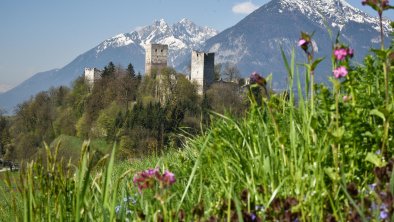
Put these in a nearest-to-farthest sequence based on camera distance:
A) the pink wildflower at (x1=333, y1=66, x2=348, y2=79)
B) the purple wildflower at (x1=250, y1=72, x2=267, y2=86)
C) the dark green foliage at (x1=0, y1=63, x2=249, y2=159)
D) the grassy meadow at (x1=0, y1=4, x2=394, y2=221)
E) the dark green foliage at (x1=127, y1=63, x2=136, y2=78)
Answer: the grassy meadow at (x1=0, y1=4, x2=394, y2=221) → the pink wildflower at (x1=333, y1=66, x2=348, y2=79) → the purple wildflower at (x1=250, y1=72, x2=267, y2=86) → the dark green foliage at (x1=0, y1=63, x2=249, y2=159) → the dark green foliage at (x1=127, y1=63, x2=136, y2=78)

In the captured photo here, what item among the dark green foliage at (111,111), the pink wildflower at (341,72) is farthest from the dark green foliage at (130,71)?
the pink wildflower at (341,72)

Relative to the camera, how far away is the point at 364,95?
3.31 metres

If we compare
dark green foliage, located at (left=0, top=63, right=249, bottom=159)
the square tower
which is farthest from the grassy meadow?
the square tower

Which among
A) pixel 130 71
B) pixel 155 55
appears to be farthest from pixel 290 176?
pixel 155 55

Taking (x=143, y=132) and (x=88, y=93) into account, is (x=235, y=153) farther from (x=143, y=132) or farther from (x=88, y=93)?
(x=88, y=93)

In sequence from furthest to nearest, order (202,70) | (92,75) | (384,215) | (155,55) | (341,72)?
(155,55)
(92,75)
(202,70)
(341,72)
(384,215)

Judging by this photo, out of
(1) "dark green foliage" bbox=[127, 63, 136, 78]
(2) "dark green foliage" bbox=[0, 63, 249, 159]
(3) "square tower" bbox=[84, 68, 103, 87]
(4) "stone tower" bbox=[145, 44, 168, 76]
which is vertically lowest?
(2) "dark green foliage" bbox=[0, 63, 249, 159]

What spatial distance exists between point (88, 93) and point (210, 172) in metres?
101

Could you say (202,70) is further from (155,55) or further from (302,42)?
(302,42)

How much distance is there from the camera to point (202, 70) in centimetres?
9888

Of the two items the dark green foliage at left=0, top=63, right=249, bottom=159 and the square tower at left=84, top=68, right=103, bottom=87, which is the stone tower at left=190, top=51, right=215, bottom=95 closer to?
the dark green foliage at left=0, top=63, right=249, bottom=159

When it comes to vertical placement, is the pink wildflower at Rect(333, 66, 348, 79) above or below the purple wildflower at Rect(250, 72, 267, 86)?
above

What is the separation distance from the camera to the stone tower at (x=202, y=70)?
9850cm

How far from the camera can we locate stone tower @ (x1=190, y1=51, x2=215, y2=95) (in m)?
98.5
